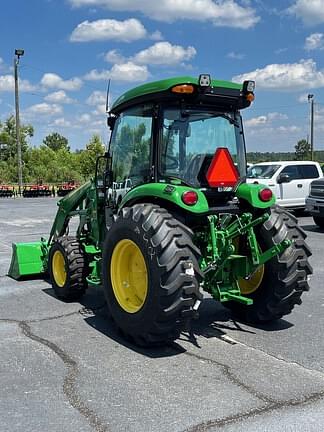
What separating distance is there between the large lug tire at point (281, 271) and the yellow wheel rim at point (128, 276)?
1.31m

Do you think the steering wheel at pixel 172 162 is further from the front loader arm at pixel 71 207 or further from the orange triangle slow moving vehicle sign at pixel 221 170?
the front loader arm at pixel 71 207

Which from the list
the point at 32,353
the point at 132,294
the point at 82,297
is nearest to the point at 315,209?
the point at 82,297

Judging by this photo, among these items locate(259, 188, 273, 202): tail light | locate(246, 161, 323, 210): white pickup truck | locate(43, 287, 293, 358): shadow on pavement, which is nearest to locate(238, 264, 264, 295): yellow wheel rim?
locate(43, 287, 293, 358): shadow on pavement

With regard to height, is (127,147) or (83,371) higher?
(127,147)

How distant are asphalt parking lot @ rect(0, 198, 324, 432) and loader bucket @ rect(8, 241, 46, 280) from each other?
154cm

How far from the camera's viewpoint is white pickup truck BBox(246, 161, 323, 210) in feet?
55.9

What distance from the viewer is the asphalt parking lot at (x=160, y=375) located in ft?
11.6

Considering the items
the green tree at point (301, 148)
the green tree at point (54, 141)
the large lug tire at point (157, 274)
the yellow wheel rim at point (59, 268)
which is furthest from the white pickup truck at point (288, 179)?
the green tree at point (54, 141)

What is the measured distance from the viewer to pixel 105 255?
538 cm

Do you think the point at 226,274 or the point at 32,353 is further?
the point at 226,274

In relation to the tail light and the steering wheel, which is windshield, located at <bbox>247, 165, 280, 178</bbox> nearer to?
the tail light

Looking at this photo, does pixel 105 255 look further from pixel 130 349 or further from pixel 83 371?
pixel 83 371

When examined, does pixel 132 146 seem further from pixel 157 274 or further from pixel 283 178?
pixel 283 178

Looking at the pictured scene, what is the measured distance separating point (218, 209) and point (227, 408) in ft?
6.86
